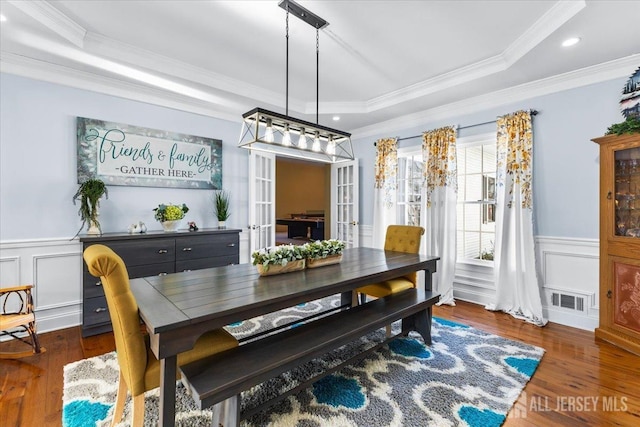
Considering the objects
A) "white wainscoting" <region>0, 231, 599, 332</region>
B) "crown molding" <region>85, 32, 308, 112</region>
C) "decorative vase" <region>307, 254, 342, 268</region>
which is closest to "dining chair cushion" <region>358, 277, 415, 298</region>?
"decorative vase" <region>307, 254, 342, 268</region>

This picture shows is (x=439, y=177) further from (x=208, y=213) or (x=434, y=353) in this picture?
(x=208, y=213)

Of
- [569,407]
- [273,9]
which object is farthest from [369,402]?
[273,9]

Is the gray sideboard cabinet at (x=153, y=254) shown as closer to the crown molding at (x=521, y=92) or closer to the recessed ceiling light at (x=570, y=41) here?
the crown molding at (x=521, y=92)

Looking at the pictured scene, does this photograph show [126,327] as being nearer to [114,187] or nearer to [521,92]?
[114,187]

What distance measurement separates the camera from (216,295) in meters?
1.73

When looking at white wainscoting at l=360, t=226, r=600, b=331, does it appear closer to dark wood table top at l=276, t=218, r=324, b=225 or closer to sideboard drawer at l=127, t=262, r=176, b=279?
sideboard drawer at l=127, t=262, r=176, b=279

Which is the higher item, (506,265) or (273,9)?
(273,9)

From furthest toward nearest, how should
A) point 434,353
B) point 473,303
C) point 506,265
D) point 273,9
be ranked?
point 473,303 → point 506,265 → point 434,353 → point 273,9

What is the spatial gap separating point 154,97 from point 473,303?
16.0 feet

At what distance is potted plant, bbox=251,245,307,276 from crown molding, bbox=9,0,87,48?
242 cm

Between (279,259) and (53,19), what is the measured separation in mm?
2605

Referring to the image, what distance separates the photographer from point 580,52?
275 centimetres

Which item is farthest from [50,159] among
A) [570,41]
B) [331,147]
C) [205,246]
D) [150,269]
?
[570,41]

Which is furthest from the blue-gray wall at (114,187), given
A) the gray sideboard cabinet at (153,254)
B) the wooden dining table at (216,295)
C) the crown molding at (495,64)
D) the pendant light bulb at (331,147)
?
the pendant light bulb at (331,147)
